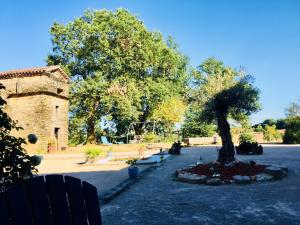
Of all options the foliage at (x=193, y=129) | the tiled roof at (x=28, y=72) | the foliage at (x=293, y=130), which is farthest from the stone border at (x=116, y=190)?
the foliage at (x=193, y=129)

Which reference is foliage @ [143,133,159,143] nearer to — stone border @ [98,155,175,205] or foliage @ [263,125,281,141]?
foliage @ [263,125,281,141]

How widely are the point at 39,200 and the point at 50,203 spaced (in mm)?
143

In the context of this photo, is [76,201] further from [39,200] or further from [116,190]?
[116,190]

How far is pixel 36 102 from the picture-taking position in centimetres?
3647

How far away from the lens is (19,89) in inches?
1453

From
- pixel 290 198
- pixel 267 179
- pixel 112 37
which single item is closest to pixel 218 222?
pixel 290 198

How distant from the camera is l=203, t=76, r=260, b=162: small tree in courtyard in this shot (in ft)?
52.7

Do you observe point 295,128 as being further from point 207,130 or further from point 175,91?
point 175,91

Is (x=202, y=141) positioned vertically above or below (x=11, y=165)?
above

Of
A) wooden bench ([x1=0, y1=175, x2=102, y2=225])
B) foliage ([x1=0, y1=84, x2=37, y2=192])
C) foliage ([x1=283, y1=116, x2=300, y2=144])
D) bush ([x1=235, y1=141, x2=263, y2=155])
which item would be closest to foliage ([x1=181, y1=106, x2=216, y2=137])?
foliage ([x1=283, y1=116, x2=300, y2=144])

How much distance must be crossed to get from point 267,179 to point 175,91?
3450cm

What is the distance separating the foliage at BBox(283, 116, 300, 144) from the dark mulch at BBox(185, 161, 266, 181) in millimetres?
22071

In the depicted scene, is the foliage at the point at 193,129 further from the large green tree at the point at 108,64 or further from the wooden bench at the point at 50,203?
the wooden bench at the point at 50,203

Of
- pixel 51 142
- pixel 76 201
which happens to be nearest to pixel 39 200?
pixel 76 201
